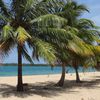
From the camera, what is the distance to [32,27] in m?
19.2

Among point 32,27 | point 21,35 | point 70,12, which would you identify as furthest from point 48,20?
point 70,12

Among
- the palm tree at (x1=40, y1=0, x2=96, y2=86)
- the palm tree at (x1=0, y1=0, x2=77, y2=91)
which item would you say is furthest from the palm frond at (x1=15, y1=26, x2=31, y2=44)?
the palm tree at (x1=40, y1=0, x2=96, y2=86)

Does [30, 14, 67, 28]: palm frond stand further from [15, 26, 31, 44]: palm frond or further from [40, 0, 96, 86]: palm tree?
[40, 0, 96, 86]: palm tree

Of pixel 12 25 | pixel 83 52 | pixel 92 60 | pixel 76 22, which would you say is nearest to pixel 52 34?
pixel 12 25

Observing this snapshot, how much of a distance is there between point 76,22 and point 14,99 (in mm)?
9648

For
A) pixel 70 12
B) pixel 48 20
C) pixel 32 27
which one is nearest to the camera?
pixel 48 20

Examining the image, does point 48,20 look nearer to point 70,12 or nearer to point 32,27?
point 32,27

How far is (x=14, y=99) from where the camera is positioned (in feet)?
54.8

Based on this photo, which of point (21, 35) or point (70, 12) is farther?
point (70, 12)

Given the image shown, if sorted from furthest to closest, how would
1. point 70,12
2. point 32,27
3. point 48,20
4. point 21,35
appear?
point 70,12 < point 32,27 < point 48,20 < point 21,35

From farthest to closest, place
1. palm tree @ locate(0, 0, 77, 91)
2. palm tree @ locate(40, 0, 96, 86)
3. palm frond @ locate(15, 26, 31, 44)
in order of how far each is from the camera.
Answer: palm tree @ locate(40, 0, 96, 86)
palm tree @ locate(0, 0, 77, 91)
palm frond @ locate(15, 26, 31, 44)

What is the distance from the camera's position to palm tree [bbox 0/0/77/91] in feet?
60.1

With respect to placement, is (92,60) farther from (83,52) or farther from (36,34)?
(36,34)

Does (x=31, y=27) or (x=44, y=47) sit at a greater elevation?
(x=31, y=27)
